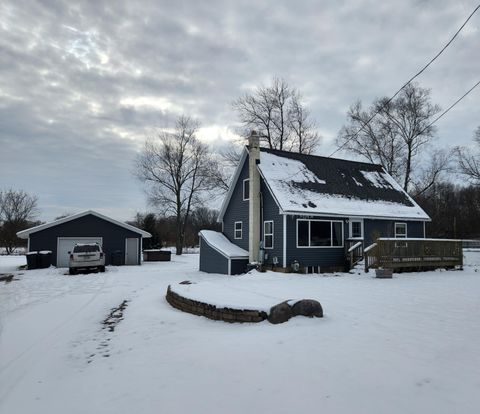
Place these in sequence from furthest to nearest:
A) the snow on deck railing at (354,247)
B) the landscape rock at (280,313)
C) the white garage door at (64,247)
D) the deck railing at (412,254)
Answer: the white garage door at (64,247) → the snow on deck railing at (354,247) → the deck railing at (412,254) → the landscape rock at (280,313)

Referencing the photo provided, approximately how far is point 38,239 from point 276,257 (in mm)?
16875

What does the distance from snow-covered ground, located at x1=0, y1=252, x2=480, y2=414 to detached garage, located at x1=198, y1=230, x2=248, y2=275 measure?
10724mm

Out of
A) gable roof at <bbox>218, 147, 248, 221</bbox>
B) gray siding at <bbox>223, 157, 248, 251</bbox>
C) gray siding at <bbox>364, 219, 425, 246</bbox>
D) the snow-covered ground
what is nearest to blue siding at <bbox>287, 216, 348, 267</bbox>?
gray siding at <bbox>364, 219, 425, 246</bbox>

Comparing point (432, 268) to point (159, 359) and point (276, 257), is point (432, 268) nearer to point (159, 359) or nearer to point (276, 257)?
point (276, 257)

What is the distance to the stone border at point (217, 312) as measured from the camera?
7750mm

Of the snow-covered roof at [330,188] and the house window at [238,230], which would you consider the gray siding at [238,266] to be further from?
the snow-covered roof at [330,188]

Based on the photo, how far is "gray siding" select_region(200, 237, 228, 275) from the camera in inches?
834

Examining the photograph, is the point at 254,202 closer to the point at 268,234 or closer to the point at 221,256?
the point at 268,234

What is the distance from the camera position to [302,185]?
2112 centimetres

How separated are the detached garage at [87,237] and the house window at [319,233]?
14.5 m

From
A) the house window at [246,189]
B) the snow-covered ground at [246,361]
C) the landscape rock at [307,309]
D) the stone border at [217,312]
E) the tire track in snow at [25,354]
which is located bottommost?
the tire track in snow at [25,354]

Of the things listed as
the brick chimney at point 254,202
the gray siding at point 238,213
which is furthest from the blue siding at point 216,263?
the gray siding at point 238,213

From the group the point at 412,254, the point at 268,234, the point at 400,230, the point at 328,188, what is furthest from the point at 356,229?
the point at 268,234

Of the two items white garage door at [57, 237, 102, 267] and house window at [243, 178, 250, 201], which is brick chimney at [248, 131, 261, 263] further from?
white garage door at [57, 237, 102, 267]
